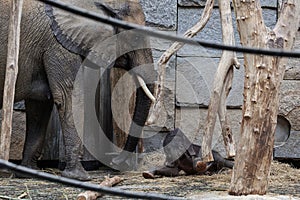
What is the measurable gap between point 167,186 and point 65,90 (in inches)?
51.9

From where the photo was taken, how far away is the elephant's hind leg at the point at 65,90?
18.4ft

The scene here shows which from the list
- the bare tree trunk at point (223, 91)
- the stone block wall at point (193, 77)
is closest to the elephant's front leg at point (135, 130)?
the stone block wall at point (193, 77)

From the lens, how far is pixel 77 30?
19.0 feet

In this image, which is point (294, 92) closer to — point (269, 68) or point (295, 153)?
point (295, 153)

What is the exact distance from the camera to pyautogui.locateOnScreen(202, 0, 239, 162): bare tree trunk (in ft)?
16.1

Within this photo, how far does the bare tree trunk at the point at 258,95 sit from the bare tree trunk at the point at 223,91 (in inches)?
37.3

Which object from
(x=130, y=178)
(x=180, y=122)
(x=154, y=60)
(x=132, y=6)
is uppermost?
(x=132, y=6)

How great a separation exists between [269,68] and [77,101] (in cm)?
225

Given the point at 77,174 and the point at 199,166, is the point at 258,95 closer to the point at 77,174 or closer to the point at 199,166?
the point at 199,166

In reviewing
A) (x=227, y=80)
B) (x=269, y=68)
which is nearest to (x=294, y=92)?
(x=227, y=80)

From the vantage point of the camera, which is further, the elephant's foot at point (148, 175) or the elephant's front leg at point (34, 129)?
the elephant's front leg at point (34, 129)

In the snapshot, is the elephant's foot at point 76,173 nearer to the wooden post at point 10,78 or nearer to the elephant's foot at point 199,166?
the elephant's foot at point 199,166

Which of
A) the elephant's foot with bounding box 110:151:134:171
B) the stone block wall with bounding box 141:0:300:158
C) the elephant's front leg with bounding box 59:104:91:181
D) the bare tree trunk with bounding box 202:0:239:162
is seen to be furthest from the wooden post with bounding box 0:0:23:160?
the stone block wall with bounding box 141:0:300:158

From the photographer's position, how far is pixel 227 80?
500 cm
